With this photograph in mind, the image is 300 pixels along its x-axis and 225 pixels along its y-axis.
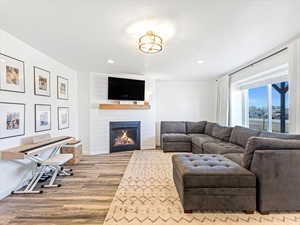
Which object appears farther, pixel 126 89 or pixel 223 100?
pixel 223 100

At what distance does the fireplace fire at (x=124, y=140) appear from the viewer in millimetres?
5113

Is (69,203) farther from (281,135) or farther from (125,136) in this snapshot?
(281,135)

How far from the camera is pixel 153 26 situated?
2.22m

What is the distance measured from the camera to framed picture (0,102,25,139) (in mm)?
2336

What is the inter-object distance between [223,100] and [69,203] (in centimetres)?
481

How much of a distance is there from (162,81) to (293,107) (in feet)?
13.3

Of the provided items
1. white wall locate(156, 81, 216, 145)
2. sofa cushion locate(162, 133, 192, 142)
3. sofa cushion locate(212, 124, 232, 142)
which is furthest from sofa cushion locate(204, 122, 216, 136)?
white wall locate(156, 81, 216, 145)

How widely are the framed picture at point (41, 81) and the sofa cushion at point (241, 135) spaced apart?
4133 mm

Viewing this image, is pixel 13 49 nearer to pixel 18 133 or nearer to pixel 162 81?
pixel 18 133

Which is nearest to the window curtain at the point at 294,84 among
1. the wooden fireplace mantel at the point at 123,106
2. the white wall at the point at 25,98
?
the wooden fireplace mantel at the point at 123,106

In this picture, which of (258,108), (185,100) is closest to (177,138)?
(185,100)

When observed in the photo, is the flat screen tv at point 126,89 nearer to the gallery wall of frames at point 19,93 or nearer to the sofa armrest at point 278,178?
the gallery wall of frames at point 19,93

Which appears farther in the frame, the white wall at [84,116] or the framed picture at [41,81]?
the white wall at [84,116]

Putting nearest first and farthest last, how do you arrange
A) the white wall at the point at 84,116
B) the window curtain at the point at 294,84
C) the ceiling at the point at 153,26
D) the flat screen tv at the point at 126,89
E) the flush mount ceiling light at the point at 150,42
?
the ceiling at the point at 153,26 < the flush mount ceiling light at the point at 150,42 < the window curtain at the point at 294,84 < the white wall at the point at 84,116 < the flat screen tv at the point at 126,89
